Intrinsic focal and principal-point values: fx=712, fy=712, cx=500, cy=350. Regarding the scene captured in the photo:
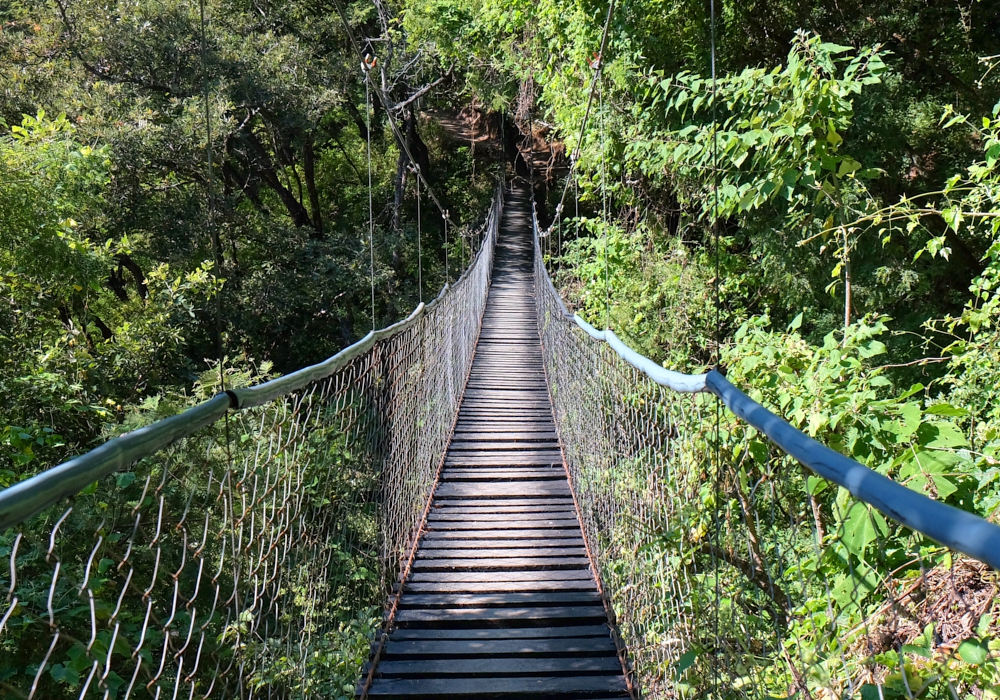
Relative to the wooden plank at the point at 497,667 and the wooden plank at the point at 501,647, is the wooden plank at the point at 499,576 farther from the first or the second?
the wooden plank at the point at 497,667

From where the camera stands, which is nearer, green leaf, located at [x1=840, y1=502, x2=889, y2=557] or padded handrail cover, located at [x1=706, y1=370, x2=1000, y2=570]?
padded handrail cover, located at [x1=706, y1=370, x2=1000, y2=570]

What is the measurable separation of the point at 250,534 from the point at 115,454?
0.45 metres

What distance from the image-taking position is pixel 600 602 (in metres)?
2.29

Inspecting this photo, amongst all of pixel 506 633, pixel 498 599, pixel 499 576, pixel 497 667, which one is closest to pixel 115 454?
pixel 497 667

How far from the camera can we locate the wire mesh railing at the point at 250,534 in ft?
2.73

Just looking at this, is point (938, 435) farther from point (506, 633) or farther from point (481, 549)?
point (481, 549)

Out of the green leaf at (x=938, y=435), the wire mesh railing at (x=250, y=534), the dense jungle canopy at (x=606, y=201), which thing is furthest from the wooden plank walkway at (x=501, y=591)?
the green leaf at (x=938, y=435)

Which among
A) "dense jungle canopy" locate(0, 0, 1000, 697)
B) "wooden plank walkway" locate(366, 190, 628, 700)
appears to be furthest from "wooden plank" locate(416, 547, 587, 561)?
"dense jungle canopy" locate(0, 0, 1000, 697)

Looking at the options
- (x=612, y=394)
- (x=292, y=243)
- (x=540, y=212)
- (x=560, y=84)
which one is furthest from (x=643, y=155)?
(x=540, y=212)

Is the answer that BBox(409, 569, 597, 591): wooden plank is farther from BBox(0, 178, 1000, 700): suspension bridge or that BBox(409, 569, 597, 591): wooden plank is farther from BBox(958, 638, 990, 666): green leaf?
BBox(958, 638, 990, 666): green leaf

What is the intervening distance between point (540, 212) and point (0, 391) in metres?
13.8

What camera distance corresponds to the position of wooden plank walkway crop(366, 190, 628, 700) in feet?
6.17

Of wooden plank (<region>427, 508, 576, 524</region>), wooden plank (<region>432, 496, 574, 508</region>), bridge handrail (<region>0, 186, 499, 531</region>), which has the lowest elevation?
wooden plank (<region>432, 496, 574, 508</region>)

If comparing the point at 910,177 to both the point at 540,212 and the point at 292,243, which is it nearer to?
the point at 292,243
